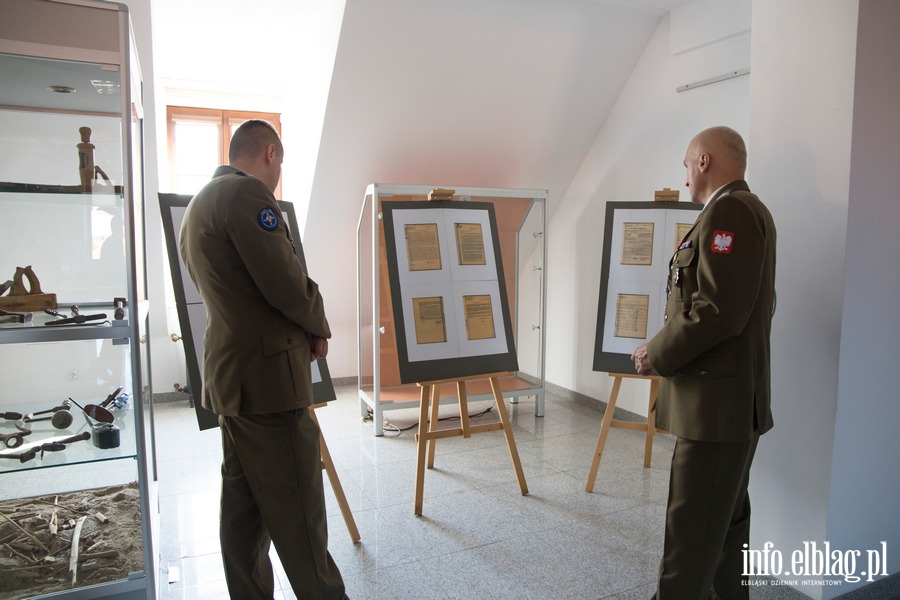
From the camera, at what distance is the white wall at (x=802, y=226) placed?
2.05 metres

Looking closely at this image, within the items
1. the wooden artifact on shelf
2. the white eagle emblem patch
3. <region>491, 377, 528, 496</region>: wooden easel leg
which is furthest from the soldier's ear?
the wooden artifact on shelf

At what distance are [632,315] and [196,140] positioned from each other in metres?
4.35

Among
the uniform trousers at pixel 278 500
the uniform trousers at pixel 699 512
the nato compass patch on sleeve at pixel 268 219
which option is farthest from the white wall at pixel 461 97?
the uniform trousers at pixel 699 512

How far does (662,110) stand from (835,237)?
7.71 feet

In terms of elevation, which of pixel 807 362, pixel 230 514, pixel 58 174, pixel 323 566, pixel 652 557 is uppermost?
pixel 58 174

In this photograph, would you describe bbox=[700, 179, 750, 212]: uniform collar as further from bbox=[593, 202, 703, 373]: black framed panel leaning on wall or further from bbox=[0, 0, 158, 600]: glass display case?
bbox=[0, 0, 158, 600]: glass display case

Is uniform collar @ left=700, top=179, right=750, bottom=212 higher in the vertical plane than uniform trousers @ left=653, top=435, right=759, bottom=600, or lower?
higher

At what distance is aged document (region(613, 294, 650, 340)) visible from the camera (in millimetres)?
3309

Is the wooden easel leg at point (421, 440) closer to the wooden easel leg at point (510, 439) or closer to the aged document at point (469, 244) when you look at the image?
the wooden easel leg at point (510, 439)

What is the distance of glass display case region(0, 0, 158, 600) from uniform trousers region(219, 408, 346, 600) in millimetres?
286

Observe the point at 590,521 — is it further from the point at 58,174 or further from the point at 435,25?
the point at 435,25

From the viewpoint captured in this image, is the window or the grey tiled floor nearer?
the grey tiled floor

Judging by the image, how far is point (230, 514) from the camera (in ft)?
6.11

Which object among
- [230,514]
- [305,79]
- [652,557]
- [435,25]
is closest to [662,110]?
[435,25]
